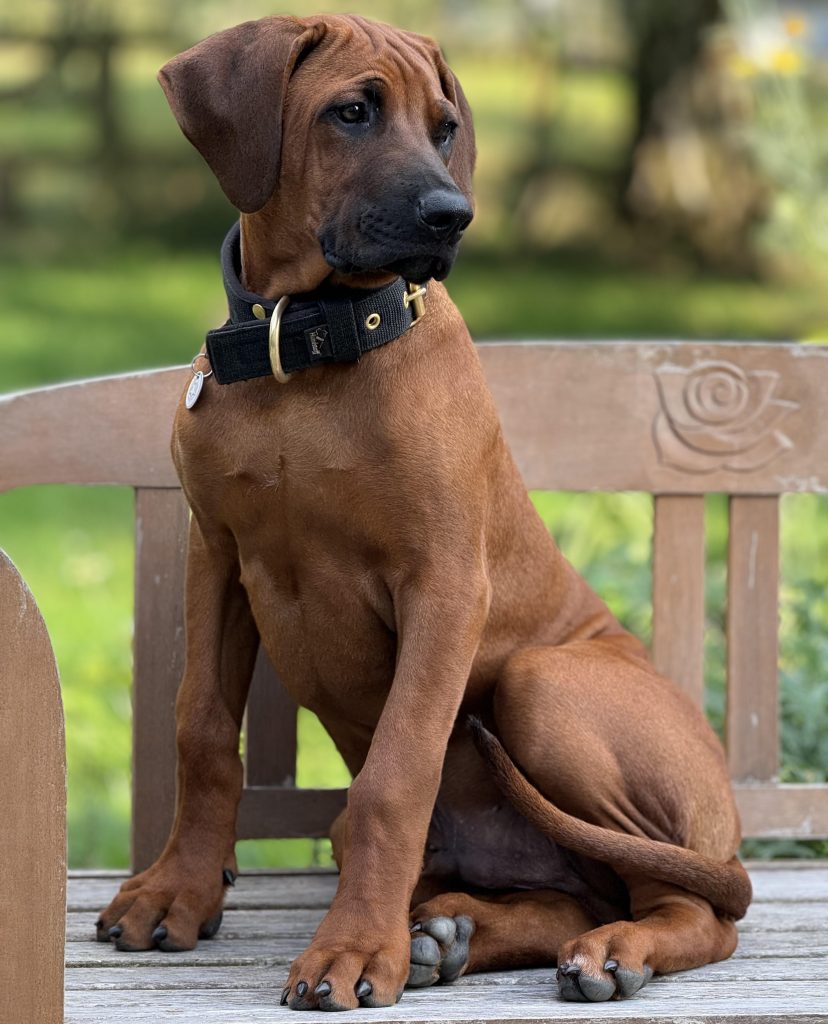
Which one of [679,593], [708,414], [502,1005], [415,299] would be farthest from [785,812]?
[415,299]

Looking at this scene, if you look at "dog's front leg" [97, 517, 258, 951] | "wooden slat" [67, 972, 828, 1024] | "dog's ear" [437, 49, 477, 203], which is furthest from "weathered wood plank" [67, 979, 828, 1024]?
"dog's ear" [437, 49, 477, 203]

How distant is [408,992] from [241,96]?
157cm

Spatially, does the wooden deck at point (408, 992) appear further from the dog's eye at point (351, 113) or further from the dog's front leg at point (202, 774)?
the dog's eye at point (351, 113)

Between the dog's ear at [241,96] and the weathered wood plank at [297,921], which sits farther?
the weathered wood plank at [297,921]

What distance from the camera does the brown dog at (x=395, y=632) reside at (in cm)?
268

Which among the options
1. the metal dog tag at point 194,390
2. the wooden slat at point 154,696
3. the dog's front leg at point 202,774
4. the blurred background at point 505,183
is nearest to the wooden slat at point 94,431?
the wooden slat at point 154,696

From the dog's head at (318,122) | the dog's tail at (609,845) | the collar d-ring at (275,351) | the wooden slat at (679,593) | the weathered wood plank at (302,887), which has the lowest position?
the weathered wood plank at (302,887)

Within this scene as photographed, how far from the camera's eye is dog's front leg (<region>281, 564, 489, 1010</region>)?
2543 mm

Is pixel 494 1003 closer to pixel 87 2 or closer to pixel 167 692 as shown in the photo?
pixel 167 692

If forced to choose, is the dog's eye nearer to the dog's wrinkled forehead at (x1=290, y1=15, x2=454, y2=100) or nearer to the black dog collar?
the dog's wrinkled forehead at (x1=290, y1=15, x2=454, y2=100)

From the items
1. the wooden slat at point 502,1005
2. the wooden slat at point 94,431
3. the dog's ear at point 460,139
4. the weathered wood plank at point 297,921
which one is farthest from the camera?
the wooden slat at point 94,431

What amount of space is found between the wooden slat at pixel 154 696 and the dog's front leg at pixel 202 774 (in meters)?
0.39

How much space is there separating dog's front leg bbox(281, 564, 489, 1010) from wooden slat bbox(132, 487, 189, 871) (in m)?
0.82

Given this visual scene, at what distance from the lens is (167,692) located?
11.5 feet
